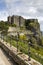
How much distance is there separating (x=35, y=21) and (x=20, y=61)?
6420 cm

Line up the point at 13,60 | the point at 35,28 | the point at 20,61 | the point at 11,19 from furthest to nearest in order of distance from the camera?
the point at 11,19, the point at 35,28, the point at 13,60, the point at 20,61

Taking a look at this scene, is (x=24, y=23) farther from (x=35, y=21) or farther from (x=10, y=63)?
(x=10, y=63)

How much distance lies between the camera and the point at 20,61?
24.0ft

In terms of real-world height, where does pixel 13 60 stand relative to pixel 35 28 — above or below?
above

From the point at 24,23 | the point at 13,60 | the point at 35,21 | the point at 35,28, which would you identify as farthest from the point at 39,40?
the point at 13,60

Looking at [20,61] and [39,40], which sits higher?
[20,61]

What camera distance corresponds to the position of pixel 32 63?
6379mm

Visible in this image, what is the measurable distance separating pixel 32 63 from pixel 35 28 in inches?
2355

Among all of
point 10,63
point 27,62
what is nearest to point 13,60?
point 10,63

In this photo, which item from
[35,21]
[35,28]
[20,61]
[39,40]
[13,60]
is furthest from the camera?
[35,21]

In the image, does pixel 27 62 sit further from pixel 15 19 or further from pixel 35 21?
pixel 15 19

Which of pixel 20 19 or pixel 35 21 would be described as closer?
pixel 35 21

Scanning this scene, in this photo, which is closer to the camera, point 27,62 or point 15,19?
point 27,62

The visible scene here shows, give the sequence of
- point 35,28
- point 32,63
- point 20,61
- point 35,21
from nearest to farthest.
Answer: point 32,63, point 20,61, point 35,28, point 35,21
